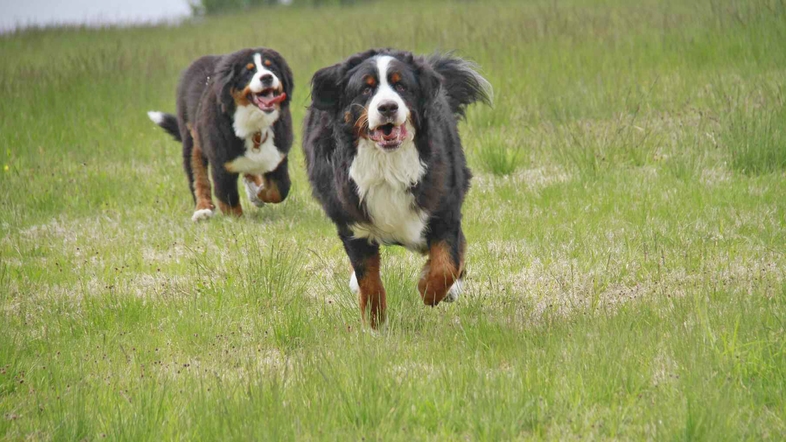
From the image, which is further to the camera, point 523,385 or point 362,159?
point 362,159

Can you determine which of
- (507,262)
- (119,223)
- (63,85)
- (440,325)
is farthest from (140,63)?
(440,325)

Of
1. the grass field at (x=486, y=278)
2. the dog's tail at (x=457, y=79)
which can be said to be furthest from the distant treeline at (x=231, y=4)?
the dog's tail at (x=457, y=79)

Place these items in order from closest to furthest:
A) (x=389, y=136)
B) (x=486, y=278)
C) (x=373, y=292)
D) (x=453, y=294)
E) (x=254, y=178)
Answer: (x=389, y=136) < (x=373, y=292) < (x=453, y=294) < (x=486, y=278) < (x=254, y=178)

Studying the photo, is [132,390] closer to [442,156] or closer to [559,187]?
[442,156]

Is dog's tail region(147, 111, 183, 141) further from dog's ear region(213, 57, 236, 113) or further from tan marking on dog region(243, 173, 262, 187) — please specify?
dog's ear region(213, 57, 236, 113)

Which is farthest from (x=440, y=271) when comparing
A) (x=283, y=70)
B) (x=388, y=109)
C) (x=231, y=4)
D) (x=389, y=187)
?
(x=231, y=4)

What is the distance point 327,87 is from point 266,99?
9.28ft

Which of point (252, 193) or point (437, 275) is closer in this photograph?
point (437, 275)

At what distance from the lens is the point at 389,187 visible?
14.8ft

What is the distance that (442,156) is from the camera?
4621 millimetres

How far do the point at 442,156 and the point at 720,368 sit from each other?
1713 mm

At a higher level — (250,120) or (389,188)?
(389,188)

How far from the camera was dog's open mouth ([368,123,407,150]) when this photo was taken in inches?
169

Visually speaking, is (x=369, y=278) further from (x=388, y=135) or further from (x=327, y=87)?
(x=327, y=87)
